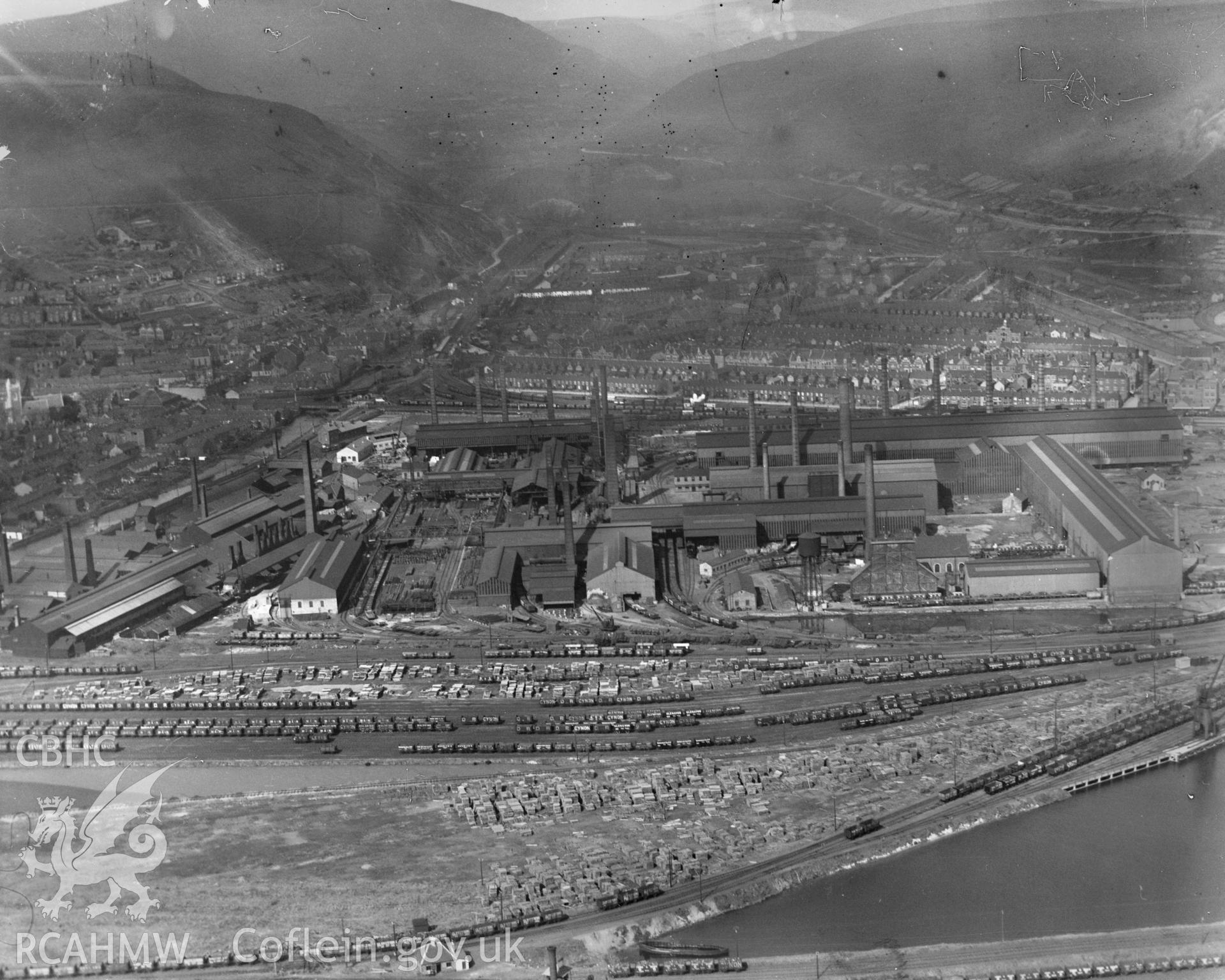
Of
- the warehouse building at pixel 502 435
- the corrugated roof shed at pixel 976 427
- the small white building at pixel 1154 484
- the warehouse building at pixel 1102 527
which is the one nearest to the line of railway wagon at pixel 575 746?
the warehouse building at pixel 1102 527

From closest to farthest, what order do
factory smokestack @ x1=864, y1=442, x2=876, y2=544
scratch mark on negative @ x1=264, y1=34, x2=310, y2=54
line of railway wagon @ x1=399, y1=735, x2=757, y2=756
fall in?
line of railway wagon @ x1=399, y1=735, x2=757, y2=756, factory smokestack @ x1=864, y1=442, x2=876, y2=544, scratch mark on negative @ x1=264, y1=34, x2=310, y2=54

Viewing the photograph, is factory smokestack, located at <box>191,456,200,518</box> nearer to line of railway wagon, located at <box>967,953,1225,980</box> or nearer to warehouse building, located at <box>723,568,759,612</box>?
warehouse building, located at <box>723,568,759,612</box>

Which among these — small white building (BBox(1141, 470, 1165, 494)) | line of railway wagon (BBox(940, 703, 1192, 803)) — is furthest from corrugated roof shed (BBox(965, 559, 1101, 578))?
small white building (BBox(1141, 470, 1165, 494))

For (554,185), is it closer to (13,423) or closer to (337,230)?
(337,230)

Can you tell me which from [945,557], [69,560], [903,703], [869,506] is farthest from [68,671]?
[945,557]

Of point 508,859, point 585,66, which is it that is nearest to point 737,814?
point 508,859
